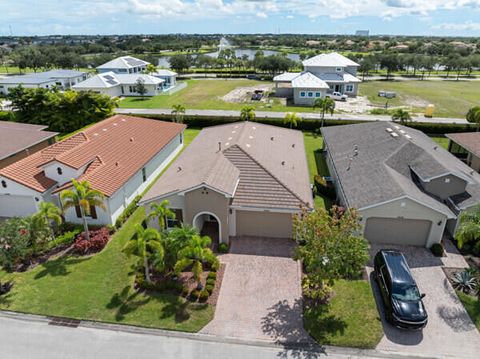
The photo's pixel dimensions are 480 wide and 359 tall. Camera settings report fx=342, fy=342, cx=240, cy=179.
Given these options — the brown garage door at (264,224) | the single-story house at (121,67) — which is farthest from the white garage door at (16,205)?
the single-story house at (121,67)

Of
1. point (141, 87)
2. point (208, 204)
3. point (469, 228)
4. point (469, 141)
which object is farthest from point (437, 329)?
point (141, 87)

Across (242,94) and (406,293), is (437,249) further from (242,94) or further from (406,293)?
(242,94)

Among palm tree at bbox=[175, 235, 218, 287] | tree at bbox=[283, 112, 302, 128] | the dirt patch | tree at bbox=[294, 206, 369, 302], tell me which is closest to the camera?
tree at bbox=[294, 206, 369, 302]

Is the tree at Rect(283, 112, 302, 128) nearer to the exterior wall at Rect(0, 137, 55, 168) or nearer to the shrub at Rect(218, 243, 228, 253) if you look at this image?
the shrub at Rect(218, 243, 228, 253)

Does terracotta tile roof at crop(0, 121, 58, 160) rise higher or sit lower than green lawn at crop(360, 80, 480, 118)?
higher

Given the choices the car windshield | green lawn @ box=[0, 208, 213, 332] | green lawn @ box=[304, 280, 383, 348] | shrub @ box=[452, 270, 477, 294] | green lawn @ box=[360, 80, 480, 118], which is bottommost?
green lawn @ box=[0, 208, 213, 332]

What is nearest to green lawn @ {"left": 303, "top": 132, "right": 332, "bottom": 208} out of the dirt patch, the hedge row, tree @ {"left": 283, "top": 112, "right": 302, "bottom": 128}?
the hedge row
